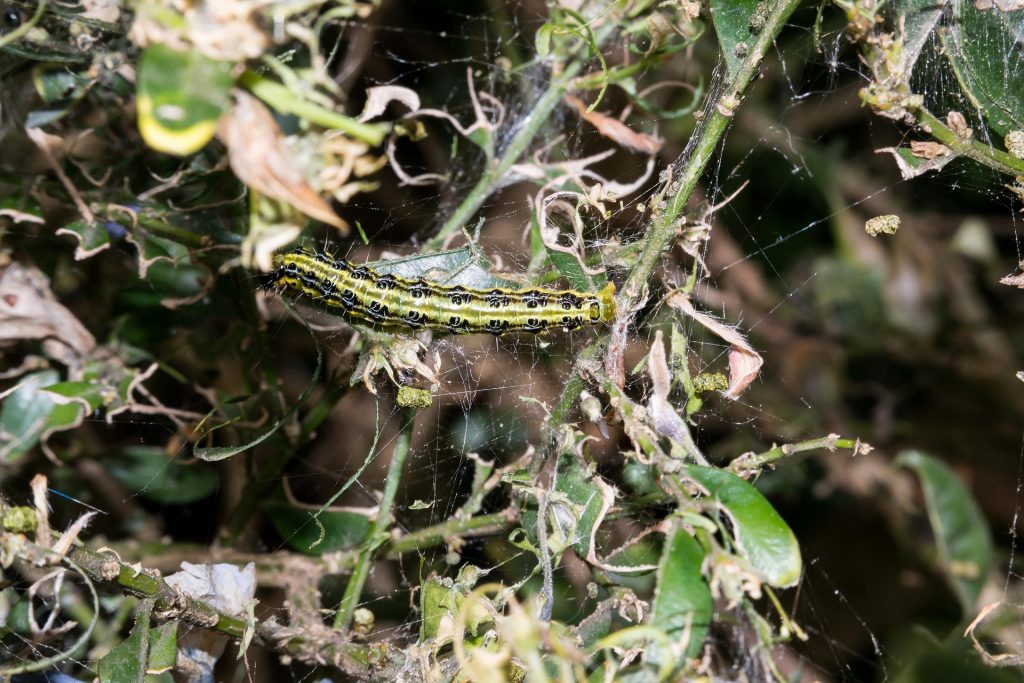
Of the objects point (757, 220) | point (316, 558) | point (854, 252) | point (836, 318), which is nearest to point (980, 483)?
point (836, 318)

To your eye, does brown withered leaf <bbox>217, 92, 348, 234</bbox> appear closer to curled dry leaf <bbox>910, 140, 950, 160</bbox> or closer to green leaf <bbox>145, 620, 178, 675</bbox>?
green leaf <bbox>145, 620, 178, 675</bbox>

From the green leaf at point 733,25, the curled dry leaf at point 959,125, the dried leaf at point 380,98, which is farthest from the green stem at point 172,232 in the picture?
the curled dry leaf at point 959,125

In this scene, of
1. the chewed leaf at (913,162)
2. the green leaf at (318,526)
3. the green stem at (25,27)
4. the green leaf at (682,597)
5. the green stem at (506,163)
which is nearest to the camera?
the green leaf at (682,597)

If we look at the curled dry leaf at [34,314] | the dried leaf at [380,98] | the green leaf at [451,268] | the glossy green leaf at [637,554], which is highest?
the dried leaf at [380,98]

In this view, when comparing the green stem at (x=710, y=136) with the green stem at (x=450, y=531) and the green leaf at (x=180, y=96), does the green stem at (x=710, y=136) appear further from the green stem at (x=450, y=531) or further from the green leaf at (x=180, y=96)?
the green leaf at (x=180, y=96)

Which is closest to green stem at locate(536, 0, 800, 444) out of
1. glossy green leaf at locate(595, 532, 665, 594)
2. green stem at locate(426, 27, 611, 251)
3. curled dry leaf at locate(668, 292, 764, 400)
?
curled dry leaf at locate(668, 292, 764, 400)

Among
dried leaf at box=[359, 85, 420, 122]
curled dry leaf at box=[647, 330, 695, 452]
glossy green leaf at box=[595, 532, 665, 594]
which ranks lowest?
glossy green leaf at box=[595, 532, 665, 594]
